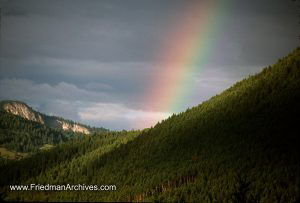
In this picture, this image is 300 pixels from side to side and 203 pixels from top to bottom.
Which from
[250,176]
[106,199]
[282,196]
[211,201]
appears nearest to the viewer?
[282,196]

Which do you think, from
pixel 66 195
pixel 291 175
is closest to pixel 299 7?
pixel 291 175

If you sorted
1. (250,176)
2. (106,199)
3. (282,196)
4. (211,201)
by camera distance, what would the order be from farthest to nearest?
1. (250,176)
2. (106,199)
3. (211,201)
4. (282,196)

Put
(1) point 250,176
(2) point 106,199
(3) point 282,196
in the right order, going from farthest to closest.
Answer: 1. (1) point 250,176
2. (2) point 106,199
3. (3) point 282,196

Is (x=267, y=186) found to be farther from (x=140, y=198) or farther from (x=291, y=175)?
(x=140, y=198)

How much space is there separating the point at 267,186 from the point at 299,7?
72977 mm

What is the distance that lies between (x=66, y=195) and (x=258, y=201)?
266 ft

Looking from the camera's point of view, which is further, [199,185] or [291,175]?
[199,185]

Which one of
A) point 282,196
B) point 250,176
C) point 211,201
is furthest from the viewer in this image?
point 250,176

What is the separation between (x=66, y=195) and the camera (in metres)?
189

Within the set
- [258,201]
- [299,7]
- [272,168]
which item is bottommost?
[258,201]

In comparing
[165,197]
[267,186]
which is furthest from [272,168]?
[165,197]

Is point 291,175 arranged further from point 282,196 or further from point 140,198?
point 140,198

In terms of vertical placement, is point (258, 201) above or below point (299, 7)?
below

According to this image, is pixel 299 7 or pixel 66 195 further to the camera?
pixel 66 195
